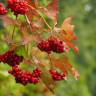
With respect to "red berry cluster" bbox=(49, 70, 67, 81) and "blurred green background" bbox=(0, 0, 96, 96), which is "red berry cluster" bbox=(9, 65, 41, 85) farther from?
"blurred green background" bbox=(0, 0, 96, 96)

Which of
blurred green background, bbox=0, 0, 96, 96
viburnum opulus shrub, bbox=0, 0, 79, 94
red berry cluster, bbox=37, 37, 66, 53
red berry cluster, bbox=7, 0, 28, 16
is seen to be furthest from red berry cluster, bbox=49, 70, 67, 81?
blurred green background, bbox=0, 0, 96, 96

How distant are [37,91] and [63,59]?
8.64 ft

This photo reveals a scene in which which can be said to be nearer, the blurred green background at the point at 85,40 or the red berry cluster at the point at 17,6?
the red berry cluster at the point at 17,6

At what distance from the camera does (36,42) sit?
2854 millimetres

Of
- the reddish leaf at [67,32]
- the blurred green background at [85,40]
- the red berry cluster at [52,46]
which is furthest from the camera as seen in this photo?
the blurred green background at [85,40]

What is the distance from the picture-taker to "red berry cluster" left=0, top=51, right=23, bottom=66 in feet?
9.17

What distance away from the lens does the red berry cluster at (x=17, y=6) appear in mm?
2766

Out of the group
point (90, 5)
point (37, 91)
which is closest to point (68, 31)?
point (37, 91)

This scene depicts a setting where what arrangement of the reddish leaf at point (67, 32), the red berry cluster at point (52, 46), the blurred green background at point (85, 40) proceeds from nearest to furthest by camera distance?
the red berry cluster at point (52, 46) → the reddish leaf at point (67, 32) → the blurred green background at point (85, 40)

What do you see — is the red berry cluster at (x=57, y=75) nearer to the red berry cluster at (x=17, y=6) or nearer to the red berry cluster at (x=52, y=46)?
the red berry cluster at (x=52, y=46)

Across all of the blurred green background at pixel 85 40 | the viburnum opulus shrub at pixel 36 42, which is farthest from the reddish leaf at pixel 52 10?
the blurred green background at pixel 85 40

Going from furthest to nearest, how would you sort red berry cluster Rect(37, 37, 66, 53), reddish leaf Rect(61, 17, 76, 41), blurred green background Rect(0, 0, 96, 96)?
blurred green background Rect(0, 0, 96, 96) → reddish leaf Rect(61, 17, 76, 41) → red berry cluster Rect(37, 37, 66, 53)

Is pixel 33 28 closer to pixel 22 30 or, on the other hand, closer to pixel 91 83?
pixel 22 30

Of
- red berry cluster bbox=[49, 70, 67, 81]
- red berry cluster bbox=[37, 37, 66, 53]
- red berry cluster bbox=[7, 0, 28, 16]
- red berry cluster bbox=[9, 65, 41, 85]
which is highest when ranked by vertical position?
red berry cluster bbox=[7, 0, 28, 16]
